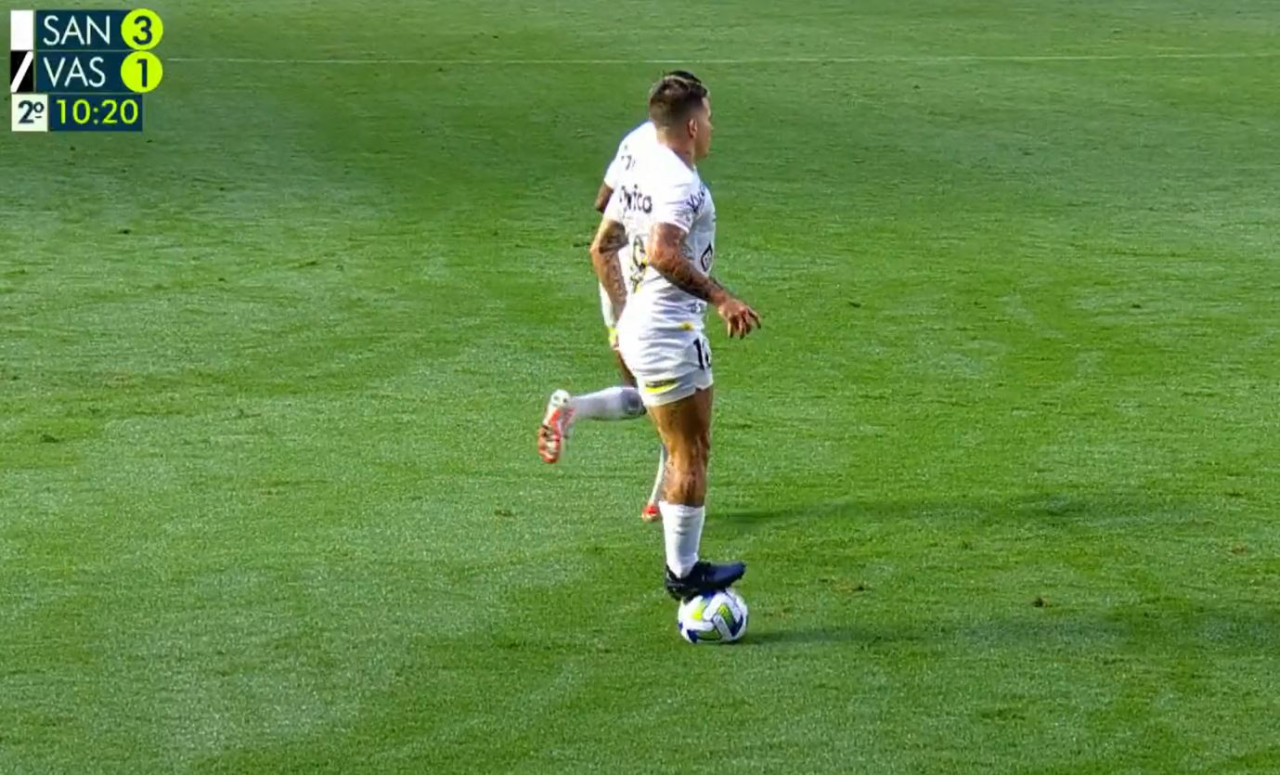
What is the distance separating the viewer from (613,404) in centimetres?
970

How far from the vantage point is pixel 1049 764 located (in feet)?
23.1

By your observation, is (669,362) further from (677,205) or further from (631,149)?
(631,149)

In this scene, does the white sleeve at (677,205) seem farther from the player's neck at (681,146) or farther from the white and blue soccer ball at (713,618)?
the white and blue soccer ball at (713,618)

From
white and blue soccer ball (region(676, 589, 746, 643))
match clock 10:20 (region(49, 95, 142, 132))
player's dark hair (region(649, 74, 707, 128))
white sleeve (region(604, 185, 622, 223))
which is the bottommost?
match clock 10:20 (region(49, 95, 142, 132))

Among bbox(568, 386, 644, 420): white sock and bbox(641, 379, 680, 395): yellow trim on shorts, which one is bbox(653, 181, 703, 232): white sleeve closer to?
bbox(641, 379, 680, 395): yellow trim on shorts

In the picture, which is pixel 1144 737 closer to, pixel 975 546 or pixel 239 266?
pixel 975 546

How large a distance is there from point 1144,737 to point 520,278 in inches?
374

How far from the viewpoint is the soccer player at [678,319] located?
8.00 metres

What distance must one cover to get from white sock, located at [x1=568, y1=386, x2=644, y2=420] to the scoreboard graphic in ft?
47.5

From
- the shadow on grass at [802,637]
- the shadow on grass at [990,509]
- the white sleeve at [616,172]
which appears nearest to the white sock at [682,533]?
the shadow on grass at [802,637]

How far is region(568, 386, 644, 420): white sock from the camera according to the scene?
9602 millimetres

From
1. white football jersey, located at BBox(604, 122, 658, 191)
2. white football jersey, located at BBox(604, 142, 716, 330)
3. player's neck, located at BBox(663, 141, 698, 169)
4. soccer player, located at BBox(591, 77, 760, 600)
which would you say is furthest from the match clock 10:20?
player's neck, located at BBox(663, 141, 698, 169)

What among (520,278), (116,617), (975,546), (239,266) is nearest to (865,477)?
(975,546)

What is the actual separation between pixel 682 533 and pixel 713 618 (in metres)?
0.36
